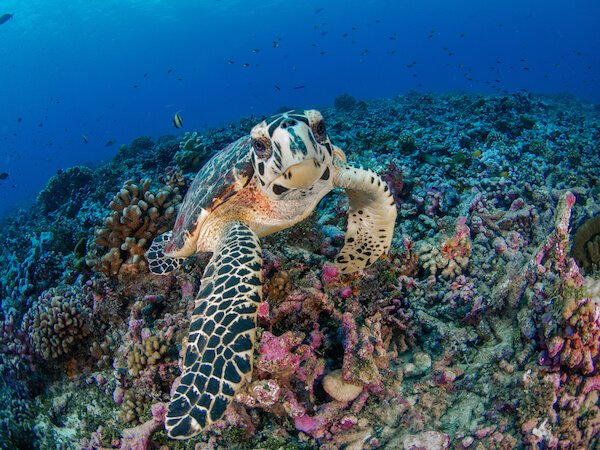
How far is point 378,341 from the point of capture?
254 cm

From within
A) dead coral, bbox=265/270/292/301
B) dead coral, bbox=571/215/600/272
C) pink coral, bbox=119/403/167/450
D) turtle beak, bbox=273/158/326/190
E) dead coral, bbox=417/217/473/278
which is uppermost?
turtle beak, bbox=273/158/326/190

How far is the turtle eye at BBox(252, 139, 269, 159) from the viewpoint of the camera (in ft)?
9.54

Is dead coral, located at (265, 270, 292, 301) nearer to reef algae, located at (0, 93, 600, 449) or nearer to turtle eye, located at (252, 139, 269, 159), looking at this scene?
reef algae, located at (0, 93, 600, 449)

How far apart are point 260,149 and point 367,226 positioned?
138 cm

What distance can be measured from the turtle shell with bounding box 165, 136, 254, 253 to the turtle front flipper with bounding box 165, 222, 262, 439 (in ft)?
2.80

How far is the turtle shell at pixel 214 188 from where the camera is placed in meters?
3.36

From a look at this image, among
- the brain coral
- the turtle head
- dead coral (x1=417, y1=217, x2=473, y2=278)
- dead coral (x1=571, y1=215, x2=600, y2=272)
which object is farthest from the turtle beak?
the brain coral

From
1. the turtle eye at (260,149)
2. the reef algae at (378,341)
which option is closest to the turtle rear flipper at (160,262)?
the reef algae at (378,341)

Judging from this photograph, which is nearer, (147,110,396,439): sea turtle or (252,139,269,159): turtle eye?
(147,110,396,439): sea turtle

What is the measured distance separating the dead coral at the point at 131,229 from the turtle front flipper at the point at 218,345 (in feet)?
8.06

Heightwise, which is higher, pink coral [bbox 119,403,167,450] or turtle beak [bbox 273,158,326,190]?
turtle beak [bbox 273,158,326,190]

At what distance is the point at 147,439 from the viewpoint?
2.62 metres

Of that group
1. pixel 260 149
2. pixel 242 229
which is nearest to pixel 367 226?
pixel 242 229

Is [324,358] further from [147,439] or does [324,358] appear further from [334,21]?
[334,21]
